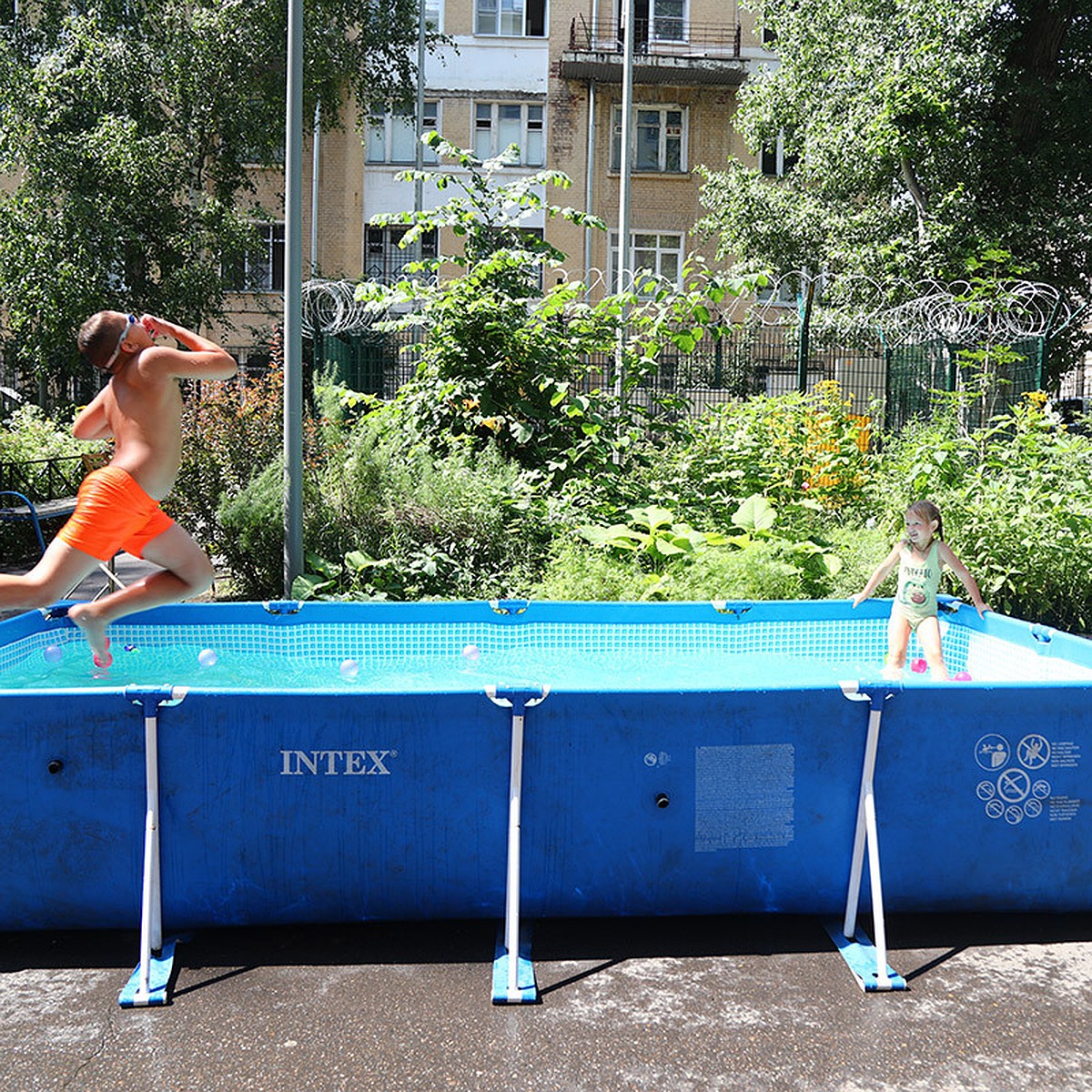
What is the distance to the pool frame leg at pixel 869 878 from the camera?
3.99m

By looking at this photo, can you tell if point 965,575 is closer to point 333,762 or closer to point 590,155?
point 333,762

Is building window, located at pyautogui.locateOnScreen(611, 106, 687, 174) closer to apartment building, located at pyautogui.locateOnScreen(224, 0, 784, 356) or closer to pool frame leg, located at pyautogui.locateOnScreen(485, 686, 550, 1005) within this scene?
apartment building, located at pyautogui.locateOnScreen(224, 0, 784, 356)

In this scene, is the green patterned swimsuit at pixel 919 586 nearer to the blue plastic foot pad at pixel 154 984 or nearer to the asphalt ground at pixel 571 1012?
the asphalt ground at pixel 571 1012

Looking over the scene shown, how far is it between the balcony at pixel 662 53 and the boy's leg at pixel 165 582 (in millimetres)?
30649

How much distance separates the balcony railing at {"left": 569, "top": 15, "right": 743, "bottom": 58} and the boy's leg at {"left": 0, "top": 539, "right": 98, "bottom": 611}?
3152cm

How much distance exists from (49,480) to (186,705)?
12500mm

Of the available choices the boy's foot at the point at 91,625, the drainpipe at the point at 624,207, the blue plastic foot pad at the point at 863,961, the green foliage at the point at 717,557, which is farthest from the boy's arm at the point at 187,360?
the drainpipe at the point at 624,207

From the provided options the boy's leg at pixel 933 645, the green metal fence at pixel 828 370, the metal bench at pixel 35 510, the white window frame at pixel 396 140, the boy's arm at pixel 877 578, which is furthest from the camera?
the white window frame at pixel 396 140

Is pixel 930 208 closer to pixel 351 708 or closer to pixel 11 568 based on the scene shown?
pixel 11 568

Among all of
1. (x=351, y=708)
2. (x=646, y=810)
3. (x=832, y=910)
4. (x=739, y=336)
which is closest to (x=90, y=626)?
(x=351, y=708)

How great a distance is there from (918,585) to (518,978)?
3.96m

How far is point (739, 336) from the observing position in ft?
73.0

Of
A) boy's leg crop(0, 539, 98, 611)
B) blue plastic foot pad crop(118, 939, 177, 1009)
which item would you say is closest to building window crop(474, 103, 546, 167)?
boy's leg crop(0, 539, 98, 611)

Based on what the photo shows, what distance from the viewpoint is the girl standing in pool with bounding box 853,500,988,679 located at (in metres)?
6.73
